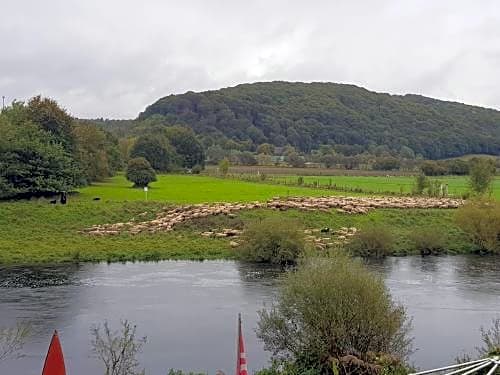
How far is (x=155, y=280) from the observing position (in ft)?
87.6

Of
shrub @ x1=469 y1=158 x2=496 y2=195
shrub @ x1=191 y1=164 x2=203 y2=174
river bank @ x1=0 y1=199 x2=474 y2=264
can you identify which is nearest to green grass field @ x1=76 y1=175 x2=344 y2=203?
river bank @ x1=0 y1=199 x2=474 y2=264

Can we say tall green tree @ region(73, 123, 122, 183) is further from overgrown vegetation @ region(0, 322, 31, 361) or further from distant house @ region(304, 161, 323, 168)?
distant house @ region(304, 161, 323, 168)

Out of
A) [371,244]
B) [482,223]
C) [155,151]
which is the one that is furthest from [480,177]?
[155,151]

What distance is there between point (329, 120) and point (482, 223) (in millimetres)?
124564

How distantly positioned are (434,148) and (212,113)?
53.5 m

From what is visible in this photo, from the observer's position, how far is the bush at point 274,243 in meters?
30.8

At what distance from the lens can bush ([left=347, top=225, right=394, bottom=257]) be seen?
3388cm

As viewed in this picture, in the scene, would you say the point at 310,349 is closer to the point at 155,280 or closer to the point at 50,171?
the point at 155,280

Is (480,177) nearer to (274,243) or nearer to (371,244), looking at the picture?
(371,244)

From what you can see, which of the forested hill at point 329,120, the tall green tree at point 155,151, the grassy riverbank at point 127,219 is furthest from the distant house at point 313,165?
the grassy riverbank at point 127,219

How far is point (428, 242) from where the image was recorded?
117 ft

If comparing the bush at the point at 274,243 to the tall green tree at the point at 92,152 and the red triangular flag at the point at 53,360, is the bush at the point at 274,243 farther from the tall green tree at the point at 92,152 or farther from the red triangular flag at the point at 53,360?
the tall green tree at the point at 92,152

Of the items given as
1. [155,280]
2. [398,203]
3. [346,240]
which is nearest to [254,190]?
[398,203]

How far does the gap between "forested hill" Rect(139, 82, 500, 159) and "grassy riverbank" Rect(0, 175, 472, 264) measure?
9316 centimetres
